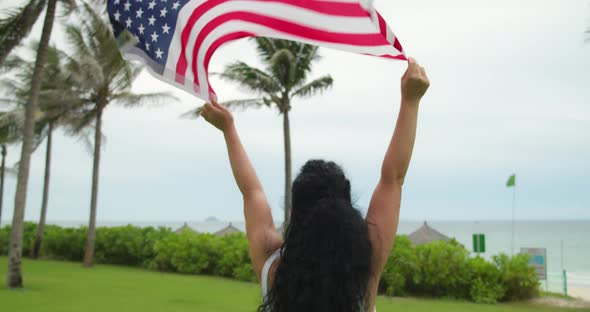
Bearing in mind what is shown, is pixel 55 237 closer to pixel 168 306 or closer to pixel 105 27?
pixel 105 27

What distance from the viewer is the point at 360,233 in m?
1.48

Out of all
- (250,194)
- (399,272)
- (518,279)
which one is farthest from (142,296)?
(250,194)

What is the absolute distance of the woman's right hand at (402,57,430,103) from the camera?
1.60 metres

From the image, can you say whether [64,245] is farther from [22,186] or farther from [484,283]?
[484,283]

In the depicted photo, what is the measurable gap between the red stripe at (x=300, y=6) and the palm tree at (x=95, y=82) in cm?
1460

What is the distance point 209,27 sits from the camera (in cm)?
290

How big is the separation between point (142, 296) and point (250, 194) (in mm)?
10368

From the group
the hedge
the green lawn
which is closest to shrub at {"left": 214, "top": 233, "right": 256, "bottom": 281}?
the hedge

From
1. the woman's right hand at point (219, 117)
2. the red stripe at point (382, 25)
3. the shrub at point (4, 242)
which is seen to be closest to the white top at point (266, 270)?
the woman's right hand at point (219, 117)

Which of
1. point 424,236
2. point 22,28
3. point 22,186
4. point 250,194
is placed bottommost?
point 424,236

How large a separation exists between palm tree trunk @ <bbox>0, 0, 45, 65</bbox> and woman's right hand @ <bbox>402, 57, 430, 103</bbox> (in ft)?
42.4

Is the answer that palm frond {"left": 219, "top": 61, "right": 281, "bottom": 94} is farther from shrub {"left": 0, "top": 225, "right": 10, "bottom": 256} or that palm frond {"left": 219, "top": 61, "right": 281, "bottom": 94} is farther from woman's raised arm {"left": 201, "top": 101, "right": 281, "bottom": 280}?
woman's raised arm {"left": 201, "top": 101, "right": 281, "bottom": 280}

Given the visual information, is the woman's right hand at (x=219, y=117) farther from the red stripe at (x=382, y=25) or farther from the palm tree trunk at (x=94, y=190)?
the palm tree trunk at (x=94, y=190)

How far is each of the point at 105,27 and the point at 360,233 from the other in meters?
15.0
